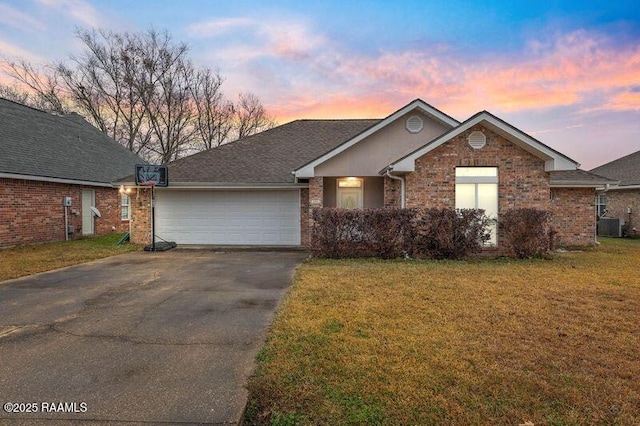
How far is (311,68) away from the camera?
16.8 m

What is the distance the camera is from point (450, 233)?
945 cm

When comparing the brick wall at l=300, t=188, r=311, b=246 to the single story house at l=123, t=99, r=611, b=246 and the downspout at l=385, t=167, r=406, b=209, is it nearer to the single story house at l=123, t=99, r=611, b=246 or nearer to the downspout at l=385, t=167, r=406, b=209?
the single story house at l=123, t=99, r=611, b=246

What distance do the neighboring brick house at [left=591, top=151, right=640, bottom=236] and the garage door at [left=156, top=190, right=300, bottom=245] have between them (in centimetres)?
1501

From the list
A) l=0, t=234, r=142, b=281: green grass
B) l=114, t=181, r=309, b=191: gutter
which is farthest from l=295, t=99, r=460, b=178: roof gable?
l=0, t=234, r=142, b=281: green grass

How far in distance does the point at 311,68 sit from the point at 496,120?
10.1 m

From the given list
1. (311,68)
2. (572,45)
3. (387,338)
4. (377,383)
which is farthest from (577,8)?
(377,383)

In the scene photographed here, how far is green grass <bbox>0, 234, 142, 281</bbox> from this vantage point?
8336 mm

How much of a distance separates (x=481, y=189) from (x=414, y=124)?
133 inches

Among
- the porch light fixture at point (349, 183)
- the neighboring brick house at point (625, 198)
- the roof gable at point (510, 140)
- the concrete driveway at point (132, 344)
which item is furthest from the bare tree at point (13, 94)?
the neighboring brick house at point (625, 198)

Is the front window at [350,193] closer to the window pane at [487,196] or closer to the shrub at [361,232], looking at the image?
the shrub at [361,232]

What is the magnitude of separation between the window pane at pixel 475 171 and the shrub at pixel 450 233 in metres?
1.42

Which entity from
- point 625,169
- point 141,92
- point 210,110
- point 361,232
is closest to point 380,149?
point 361,232

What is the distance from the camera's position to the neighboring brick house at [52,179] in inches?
495

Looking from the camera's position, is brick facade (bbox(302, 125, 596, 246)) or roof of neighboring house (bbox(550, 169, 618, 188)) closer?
brick facade (bbox(302, 125, 596, 246))
